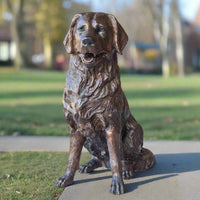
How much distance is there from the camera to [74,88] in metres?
3.39

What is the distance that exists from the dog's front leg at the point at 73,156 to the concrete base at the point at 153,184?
0.30ft

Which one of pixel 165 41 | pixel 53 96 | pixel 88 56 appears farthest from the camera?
pixel 165 41

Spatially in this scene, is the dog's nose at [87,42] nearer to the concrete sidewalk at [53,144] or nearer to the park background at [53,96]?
the park background at [53,96]

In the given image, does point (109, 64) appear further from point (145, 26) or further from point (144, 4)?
point (145, 26)

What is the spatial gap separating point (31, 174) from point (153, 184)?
5.15 ft

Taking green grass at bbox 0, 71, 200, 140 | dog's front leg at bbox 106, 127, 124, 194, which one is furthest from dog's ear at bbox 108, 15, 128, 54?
green grass at bbox 0, 71, 200, 140

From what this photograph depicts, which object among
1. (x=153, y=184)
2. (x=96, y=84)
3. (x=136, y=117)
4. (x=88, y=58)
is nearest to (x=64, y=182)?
(x=153, y=184)

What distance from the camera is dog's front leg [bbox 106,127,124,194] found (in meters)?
3.45

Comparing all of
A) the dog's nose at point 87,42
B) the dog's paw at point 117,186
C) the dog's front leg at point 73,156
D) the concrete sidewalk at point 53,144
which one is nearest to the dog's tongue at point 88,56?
the dog's nose at point 87,42

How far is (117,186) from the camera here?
136 inches

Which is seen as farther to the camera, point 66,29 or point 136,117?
point 66,29

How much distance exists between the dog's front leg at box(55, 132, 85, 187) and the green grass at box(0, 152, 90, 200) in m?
0.09

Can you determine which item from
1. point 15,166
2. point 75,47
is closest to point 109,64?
point 75,47

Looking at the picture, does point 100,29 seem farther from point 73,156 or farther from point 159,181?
point 159,181
